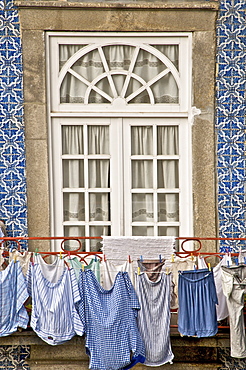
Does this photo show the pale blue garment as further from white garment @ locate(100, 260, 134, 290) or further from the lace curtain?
the lace curtain

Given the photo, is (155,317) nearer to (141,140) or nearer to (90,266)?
(90,266)

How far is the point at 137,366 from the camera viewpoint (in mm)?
8047

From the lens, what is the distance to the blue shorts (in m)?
7.70

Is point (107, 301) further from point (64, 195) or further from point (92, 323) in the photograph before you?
point (64, 195)

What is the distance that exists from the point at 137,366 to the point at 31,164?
2549 millimetres

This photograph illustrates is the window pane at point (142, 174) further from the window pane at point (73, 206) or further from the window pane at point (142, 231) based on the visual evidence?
the window pane at point (73, 206)

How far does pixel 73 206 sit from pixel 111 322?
5.50ft

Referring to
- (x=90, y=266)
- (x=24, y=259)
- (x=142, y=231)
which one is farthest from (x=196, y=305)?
(x=24, y=259)

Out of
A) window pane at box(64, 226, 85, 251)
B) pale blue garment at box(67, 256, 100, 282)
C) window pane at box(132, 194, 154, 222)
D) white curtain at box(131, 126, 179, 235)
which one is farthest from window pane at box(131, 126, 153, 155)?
pale blue garment at box(67, 256, 100, 282)

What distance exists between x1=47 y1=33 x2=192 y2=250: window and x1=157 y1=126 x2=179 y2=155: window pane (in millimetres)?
12

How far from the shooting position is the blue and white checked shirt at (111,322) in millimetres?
7613

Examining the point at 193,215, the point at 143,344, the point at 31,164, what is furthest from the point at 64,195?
the point at 143,344

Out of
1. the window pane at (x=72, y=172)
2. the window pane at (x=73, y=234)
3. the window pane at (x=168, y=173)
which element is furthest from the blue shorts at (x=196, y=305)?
the window pane at (x=72, y=172)

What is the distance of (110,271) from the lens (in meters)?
7.92
